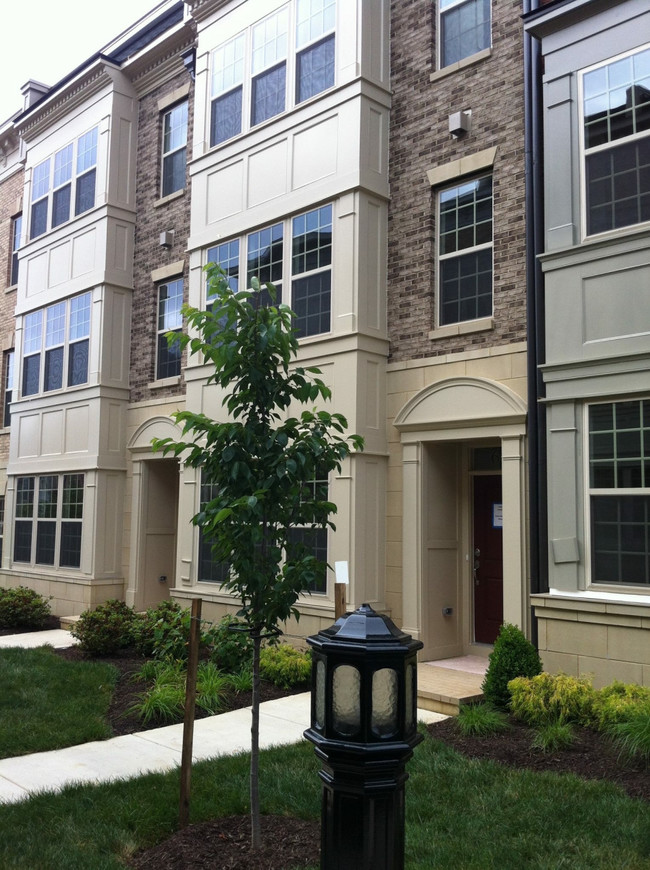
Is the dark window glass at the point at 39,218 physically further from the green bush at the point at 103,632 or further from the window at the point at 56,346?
the green bush at the point at 103,632

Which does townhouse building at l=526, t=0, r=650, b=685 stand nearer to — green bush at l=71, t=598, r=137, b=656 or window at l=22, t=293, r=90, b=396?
green bush at l=71, t=598, r=137, b=656

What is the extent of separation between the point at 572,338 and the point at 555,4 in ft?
12.4

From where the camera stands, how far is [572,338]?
874 cm

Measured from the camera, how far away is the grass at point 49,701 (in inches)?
301

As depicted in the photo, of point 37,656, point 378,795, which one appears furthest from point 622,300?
point 37,656

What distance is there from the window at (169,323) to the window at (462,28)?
6406mm

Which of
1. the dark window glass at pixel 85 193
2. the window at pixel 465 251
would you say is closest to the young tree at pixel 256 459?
the window at pixel 465 251

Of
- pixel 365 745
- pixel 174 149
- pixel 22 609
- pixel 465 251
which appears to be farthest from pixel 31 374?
pixel 365 745

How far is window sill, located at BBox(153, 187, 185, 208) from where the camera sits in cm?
1514

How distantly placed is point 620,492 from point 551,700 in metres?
2.19

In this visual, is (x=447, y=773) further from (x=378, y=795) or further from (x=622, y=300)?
(x=622, y=300)

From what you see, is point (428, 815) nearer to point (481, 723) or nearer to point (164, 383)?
point (481, 723)

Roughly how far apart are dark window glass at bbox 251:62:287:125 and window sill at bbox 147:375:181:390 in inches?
183

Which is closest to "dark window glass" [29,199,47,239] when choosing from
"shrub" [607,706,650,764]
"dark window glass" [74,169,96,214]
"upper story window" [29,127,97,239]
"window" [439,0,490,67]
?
"upper story window" [29,127,97,239]
